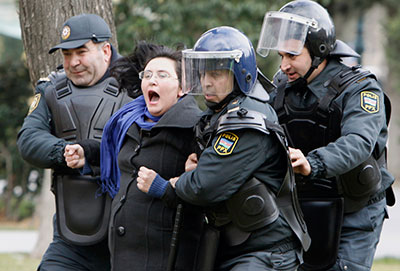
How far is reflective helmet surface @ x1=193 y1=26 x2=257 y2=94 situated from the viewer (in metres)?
3.71

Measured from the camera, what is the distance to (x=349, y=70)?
4461 millimetres

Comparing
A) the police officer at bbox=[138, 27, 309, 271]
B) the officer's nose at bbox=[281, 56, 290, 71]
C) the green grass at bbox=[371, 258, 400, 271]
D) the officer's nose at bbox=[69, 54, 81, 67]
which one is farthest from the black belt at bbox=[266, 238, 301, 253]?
the green grass at bbox=[371, 258, 400, 271]

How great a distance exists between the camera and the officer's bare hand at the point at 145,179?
12.6 ft

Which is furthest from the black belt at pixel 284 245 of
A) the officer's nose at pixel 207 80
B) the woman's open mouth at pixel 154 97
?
the woman's open mouth at pixel 154 97

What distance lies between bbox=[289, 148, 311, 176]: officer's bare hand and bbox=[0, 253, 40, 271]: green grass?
5062mm

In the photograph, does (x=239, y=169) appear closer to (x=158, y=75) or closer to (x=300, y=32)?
(x=158, y=75)

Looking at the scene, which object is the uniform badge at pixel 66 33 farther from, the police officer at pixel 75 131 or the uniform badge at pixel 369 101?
the uniform badge at pixel 369 101

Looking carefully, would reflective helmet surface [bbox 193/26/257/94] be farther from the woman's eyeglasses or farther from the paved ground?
the paved ground

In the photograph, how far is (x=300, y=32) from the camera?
4402 mm

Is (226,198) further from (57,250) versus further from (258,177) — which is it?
(57,250)

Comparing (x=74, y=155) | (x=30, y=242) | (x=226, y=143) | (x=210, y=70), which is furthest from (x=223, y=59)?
(x=30, y=242)

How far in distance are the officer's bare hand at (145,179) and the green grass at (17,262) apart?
4.72m

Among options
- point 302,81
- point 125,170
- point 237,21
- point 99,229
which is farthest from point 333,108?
point 237,21

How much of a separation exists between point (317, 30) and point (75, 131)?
1.57 meters
